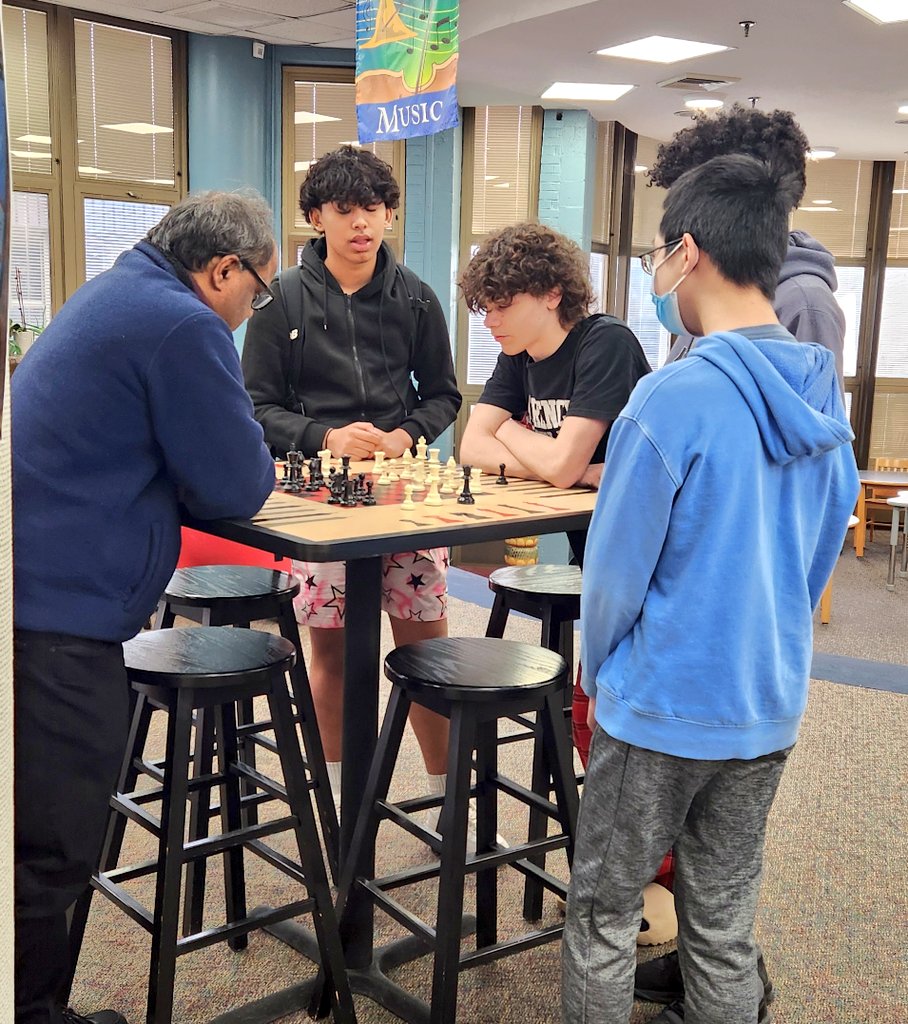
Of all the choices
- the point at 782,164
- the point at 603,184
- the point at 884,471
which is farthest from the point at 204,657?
the point at 884,471

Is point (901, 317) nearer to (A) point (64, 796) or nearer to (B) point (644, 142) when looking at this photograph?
(B) point (644, 142)

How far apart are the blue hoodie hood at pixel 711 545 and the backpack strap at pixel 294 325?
57.0 inches

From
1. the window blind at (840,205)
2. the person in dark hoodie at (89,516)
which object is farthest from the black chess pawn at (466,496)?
the window blind at (840,205)

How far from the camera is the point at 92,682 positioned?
6.11 feet

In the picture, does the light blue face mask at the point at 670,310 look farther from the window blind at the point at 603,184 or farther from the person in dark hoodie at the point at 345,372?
the window blind at the point at 603,184

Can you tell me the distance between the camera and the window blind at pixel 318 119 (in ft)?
24.4

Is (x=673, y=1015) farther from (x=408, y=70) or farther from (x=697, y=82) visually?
(x=697, y=82)

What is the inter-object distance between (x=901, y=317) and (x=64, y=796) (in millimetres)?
10689

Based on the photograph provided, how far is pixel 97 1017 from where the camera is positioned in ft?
7.14

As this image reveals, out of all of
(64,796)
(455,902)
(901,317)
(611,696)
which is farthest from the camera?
(901,317)

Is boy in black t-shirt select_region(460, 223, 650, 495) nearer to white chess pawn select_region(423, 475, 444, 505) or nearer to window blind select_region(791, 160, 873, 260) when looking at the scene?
white chess pawn select_region(423, 475, 444, 505)

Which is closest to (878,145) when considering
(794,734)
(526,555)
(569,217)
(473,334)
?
(569,217)

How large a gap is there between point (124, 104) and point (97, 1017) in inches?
243

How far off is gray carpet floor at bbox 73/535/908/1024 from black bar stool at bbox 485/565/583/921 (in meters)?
0.11
